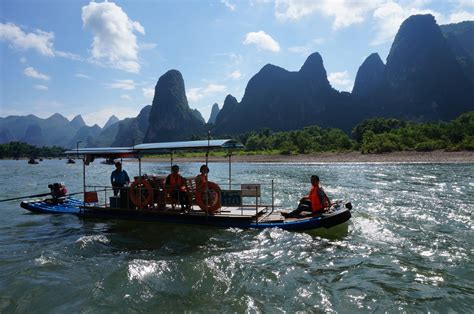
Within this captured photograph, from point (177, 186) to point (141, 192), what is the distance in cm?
153

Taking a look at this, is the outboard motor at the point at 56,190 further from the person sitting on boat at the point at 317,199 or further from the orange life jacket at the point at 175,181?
the person sitting on boat at the point at 317,199

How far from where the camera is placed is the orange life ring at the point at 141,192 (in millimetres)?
12859

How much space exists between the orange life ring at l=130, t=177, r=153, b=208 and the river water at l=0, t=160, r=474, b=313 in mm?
921

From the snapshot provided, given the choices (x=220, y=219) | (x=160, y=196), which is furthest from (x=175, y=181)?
(x=220, y=219)

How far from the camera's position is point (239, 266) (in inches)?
356

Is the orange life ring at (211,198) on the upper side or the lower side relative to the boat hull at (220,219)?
upper

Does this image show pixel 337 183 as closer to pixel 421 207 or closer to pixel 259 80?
pixel 421 207

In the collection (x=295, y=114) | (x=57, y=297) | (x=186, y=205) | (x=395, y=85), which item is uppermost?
(x=395, y=85)

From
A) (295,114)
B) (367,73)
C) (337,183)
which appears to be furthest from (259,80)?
(337,183)

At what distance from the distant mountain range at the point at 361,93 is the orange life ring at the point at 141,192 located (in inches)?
5379

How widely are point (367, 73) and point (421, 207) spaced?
519ft

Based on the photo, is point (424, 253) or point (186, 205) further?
point (186, 205)

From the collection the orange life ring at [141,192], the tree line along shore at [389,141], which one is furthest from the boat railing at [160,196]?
the tree line along shore at [389,141]

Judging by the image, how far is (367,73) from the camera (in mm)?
161125
